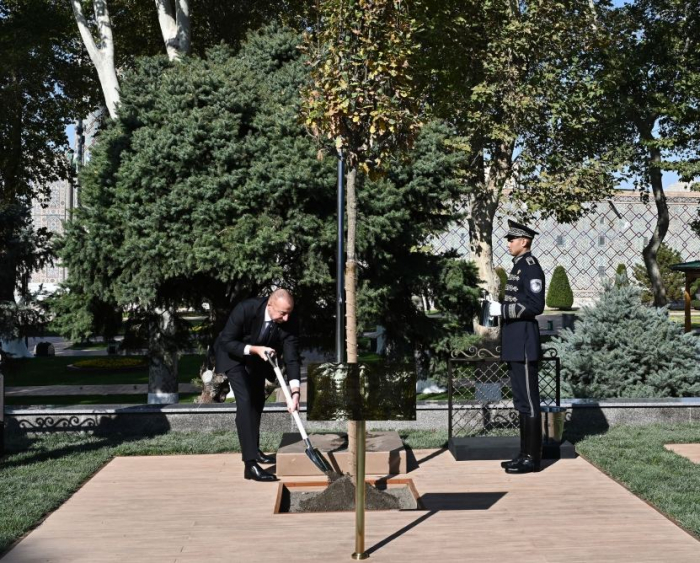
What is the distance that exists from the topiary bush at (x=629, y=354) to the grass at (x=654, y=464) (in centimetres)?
102

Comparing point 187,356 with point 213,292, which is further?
point 187,356

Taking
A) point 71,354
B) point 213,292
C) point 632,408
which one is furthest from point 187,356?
point 632,408

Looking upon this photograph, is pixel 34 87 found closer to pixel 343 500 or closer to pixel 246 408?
pixel 246 408

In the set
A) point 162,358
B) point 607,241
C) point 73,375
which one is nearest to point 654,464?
point 162,358

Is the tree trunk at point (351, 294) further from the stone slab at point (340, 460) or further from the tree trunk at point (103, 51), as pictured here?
the tree trunk at point (103, 51)

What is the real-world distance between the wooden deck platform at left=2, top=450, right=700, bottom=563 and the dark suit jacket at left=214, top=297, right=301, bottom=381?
3.42ft

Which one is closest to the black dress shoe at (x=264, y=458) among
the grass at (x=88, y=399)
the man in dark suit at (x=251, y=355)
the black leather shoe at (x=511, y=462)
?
the man in dark suit at (x=251, y=355)

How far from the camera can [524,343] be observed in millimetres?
8852

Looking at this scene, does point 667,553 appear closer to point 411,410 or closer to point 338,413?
point 411,410

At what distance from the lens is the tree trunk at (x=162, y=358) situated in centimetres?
1480

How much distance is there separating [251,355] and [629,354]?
5.64 meters

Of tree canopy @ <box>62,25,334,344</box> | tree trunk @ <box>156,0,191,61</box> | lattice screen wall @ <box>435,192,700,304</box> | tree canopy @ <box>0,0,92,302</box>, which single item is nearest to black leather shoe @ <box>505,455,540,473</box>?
tree canopy @ <box>62,25,334,344</box>

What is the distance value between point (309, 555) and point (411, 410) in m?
1.12

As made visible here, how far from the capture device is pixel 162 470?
902 cm
